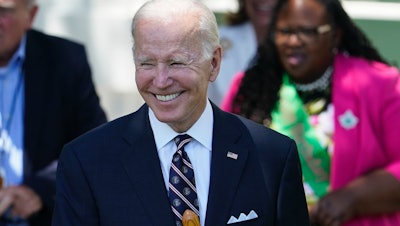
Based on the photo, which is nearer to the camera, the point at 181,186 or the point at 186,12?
the point at 186,12

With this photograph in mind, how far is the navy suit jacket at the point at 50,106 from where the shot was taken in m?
4.88

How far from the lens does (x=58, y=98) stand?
16.2 ft

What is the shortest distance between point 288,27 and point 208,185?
161 centimetres

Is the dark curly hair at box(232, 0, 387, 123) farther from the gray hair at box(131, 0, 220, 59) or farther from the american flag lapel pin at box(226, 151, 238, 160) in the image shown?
the gray hair at box(131, 0, 220, 59)

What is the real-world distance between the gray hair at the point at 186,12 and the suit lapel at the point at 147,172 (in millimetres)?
348

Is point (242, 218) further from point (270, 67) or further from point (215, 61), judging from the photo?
point (270, 67)

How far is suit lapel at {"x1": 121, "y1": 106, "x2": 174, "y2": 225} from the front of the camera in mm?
3578

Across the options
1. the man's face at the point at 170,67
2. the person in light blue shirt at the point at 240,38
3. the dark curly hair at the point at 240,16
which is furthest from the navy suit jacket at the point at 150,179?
the dark curly hair at the point at 240,16

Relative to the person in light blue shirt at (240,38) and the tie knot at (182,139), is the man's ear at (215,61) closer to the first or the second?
the tie knot at (182,139)

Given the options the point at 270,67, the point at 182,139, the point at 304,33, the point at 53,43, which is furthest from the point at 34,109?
the point at 182,139

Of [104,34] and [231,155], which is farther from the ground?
[231,155]

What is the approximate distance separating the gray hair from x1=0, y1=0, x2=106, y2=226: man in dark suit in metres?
A: 1.46

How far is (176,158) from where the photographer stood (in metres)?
3.66

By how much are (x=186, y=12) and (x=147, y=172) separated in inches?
21.6
